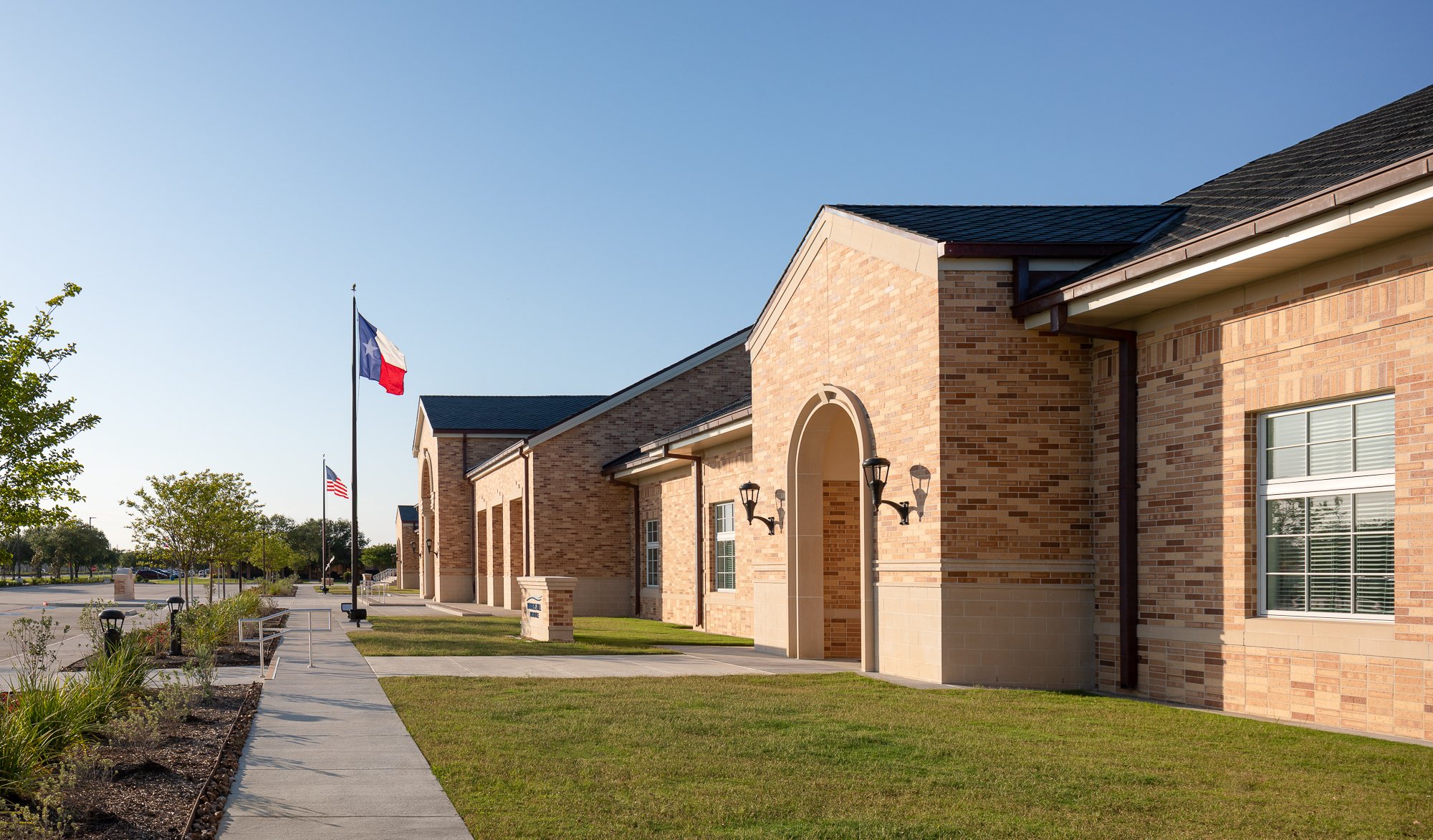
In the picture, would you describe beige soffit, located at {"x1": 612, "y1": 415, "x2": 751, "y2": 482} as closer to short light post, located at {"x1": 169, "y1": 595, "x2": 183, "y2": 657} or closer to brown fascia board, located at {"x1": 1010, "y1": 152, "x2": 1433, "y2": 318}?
brown fascia board, located at {"x1": 1010, "y1": 152, "x2": 1433, "y2": 318}

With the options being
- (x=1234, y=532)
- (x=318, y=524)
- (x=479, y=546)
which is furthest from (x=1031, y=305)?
(x=318, y=524)

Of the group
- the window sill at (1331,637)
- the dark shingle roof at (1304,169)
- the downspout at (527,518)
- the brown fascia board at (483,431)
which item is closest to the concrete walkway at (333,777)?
the window sill at (1331,637)

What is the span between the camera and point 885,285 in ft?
48.5

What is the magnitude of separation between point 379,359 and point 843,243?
14.2m

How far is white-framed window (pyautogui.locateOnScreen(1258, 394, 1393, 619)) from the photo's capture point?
9.73 meters

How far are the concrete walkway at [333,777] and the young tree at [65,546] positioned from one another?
311 ft

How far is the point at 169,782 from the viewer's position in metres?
7.63

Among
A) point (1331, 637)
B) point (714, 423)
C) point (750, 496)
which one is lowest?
point (1331, 637)

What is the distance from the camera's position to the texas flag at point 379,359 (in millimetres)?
26500

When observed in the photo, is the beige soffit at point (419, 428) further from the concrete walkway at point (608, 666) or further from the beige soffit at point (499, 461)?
the concrete walkway at point (608, 666)

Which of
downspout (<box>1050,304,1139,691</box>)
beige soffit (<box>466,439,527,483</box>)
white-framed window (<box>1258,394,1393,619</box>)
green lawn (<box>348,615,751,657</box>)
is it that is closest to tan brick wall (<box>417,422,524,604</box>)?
beige soffit (<box>466,439,527,483</box>)

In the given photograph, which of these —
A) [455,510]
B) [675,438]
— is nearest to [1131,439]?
[675,438]

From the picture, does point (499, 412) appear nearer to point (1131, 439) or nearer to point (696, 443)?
point (696, 443)

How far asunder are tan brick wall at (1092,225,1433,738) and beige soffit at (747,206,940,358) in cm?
→ 236
